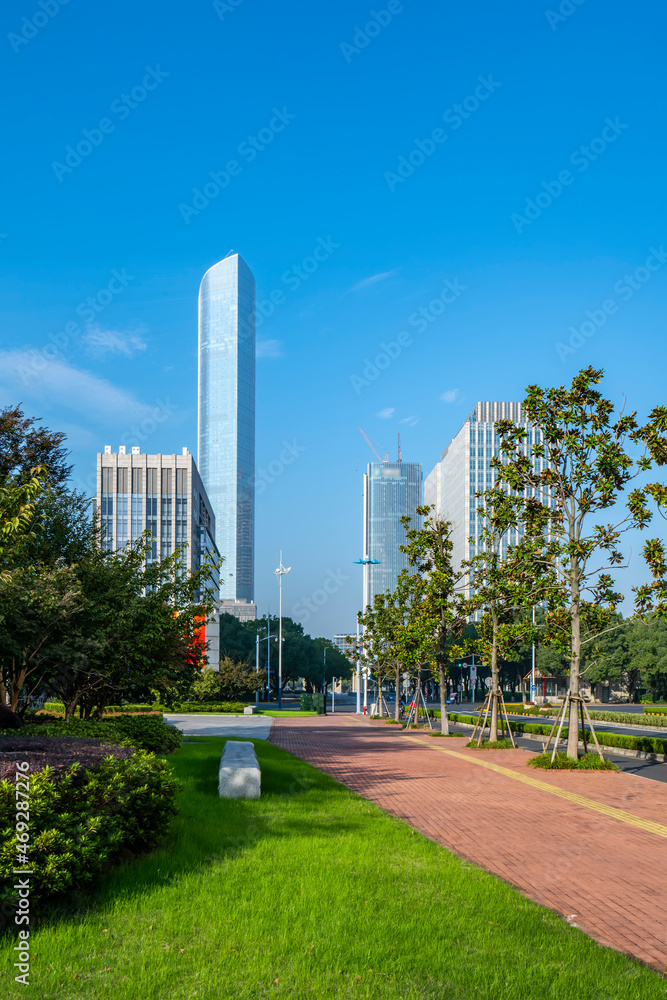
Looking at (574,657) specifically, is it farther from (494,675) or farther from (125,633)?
(125,633)

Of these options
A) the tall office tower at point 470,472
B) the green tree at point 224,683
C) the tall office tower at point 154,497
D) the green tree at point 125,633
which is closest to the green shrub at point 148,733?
the green tree at point 125,633

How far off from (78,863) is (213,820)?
3874 millimetres

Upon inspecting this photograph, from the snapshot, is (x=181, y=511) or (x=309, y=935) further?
(x=181, y=511)

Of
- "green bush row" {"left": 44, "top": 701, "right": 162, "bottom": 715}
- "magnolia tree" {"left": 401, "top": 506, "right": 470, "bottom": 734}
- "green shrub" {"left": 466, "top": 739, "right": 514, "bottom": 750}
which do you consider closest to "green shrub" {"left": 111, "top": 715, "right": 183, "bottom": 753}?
"green shrub" {"left": 466, "top": 739, "right": 514, "bottom": 750}

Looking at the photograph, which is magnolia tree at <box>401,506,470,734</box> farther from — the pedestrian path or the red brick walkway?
the red brick walkway

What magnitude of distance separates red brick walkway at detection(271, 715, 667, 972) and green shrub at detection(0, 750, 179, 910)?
12.2 feet

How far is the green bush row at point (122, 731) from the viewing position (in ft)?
43.6

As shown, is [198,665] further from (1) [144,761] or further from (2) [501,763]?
(1) [144,761]

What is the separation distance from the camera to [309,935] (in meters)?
6.04

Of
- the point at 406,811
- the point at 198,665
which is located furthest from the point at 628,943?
the point at 198,665

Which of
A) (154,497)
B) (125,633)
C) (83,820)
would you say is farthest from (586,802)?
(154,497)

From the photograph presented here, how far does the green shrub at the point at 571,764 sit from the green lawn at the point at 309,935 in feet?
38.9

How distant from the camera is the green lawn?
5164mm

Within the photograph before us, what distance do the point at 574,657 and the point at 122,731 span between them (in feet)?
37.0
